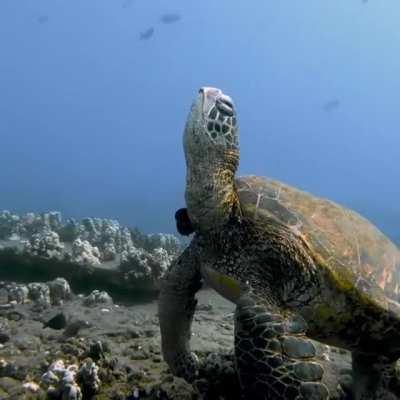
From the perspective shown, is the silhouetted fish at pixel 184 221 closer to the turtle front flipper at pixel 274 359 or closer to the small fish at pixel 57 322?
the turtle front flipper at pixel 274 359

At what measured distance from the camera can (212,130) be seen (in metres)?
4.08

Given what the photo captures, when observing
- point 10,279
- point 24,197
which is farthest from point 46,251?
point 24,197

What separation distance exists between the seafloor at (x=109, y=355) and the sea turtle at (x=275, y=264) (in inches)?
11.8

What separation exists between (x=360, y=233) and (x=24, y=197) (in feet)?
276

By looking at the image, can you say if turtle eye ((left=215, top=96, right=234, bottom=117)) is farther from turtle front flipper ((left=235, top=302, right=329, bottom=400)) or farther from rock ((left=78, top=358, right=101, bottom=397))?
rock ((left=78, top=358, right=101, bottom=397))

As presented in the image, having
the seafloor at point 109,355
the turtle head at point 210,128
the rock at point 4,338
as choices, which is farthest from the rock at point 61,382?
the turtle head at point 210,128

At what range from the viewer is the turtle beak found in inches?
164

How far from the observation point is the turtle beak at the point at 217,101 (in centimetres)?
416

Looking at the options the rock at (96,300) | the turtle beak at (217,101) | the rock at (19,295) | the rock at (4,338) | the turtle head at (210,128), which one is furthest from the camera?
the rock at (96,300)

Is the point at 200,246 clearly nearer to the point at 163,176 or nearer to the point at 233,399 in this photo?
the point at 233,399

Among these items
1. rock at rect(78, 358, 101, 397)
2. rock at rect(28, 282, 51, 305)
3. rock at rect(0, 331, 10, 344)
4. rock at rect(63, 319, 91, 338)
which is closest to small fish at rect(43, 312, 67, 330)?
rock at rect(63, 319, 91, 338)

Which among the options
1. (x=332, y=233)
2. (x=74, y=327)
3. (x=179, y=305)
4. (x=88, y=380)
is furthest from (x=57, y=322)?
(x=332, y=233)

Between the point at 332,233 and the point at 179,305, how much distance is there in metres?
1.44

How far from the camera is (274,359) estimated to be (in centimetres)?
313
